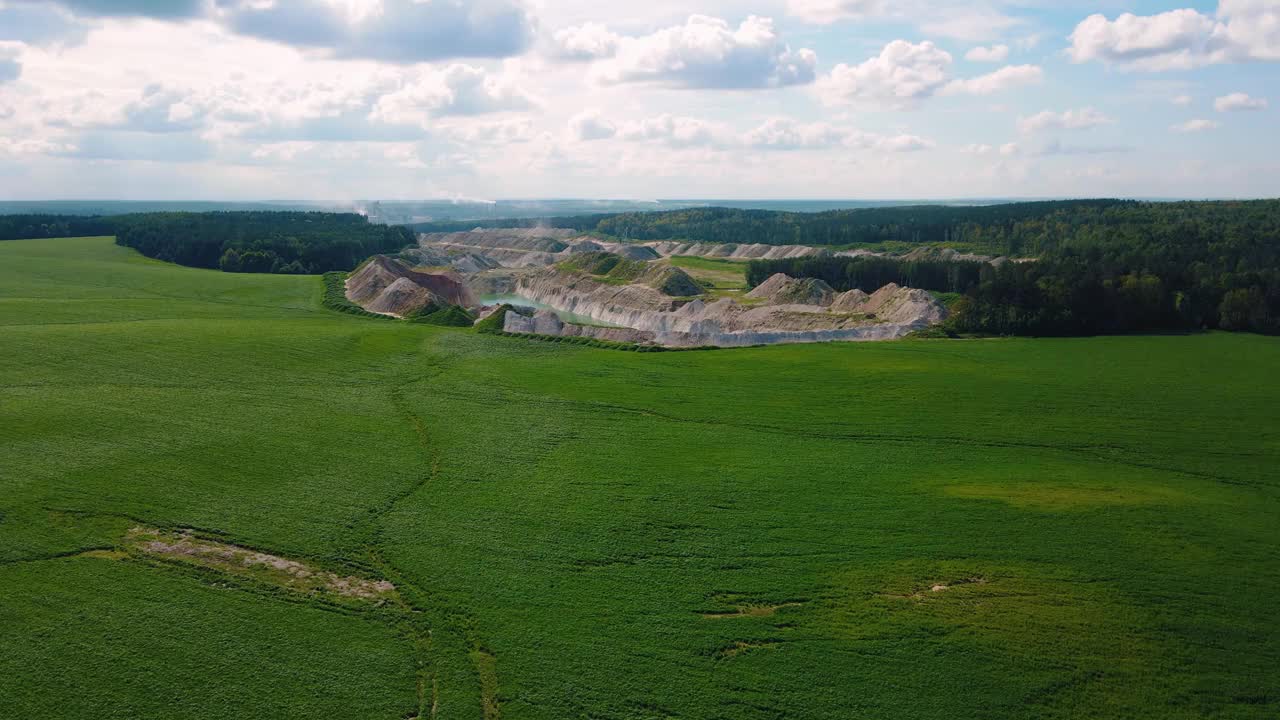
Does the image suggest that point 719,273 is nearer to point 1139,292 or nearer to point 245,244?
point 245,244

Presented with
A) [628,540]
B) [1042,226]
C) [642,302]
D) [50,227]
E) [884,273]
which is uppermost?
[1042,226]

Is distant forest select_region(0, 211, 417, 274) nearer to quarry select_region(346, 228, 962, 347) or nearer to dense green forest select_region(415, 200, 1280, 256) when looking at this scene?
quarry select_region(346, 228, 962, 347)

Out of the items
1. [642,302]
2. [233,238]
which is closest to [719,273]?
[642,302]

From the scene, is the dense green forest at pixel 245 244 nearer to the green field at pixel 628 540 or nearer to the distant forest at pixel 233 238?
the distant forest at pixel 233 238

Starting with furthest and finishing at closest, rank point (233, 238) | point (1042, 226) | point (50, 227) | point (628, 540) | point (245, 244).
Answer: point (1042, 226)
point (50, 227)
point (233, 238)
point (245, 244)
point (628, 540)

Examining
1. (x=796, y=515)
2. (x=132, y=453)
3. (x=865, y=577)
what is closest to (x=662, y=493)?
(x=796, y=515)

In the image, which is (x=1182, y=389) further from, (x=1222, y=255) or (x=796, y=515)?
(x=1222, y=255)
